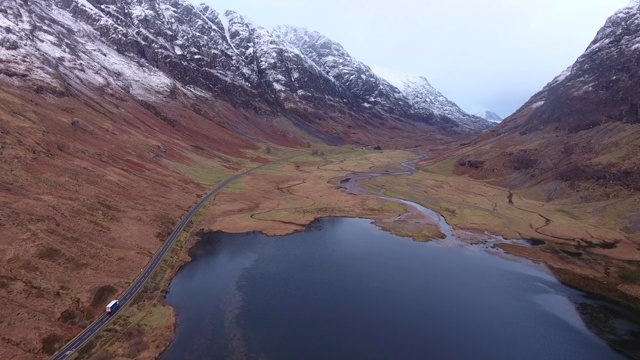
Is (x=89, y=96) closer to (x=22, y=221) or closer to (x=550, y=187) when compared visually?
(x=22, y=221)

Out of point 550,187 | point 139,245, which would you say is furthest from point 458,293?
point 550,187

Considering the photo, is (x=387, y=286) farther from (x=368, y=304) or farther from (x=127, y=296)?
(x=127, y=296)

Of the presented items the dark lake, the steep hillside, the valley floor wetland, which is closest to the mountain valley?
the steep hillside

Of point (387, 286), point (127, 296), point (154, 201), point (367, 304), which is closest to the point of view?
point (127, 296)

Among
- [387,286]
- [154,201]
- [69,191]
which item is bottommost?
[154,201]

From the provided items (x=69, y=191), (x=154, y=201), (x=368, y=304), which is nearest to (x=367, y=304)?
(x=368, y=304)

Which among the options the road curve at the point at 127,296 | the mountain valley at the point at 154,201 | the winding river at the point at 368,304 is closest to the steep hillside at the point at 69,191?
the mountain valley at the point at 154,201

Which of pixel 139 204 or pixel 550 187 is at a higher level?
pixel 550 187
